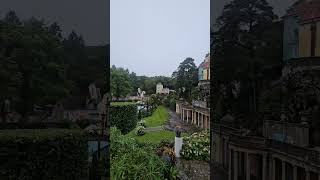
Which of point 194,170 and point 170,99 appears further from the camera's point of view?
point 170,99

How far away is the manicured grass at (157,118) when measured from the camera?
179 inches

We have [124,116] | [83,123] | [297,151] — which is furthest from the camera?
[124,116]

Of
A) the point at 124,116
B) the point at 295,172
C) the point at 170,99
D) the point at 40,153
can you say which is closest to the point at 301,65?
the point at 295,172

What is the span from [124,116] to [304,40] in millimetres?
2008

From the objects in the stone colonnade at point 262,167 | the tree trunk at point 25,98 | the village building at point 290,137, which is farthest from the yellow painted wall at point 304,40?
the tree trunk at point 25,98

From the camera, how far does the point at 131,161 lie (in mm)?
4414

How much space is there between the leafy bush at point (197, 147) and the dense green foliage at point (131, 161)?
30 centimetres

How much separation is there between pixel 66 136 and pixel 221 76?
65.7 inches

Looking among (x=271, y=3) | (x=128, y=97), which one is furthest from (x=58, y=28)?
(x=271, y=3)

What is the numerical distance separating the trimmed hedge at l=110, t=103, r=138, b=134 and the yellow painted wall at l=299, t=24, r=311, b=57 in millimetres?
1840

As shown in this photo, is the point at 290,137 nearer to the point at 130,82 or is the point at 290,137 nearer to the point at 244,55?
the point at 244,55

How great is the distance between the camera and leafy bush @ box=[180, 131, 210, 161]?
14.6 feet

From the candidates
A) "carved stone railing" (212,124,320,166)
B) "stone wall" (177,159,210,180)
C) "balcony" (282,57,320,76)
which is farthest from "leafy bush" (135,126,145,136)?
"balcony" (282,57,320,76)

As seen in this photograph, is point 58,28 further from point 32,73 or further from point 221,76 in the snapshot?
point 221,76
